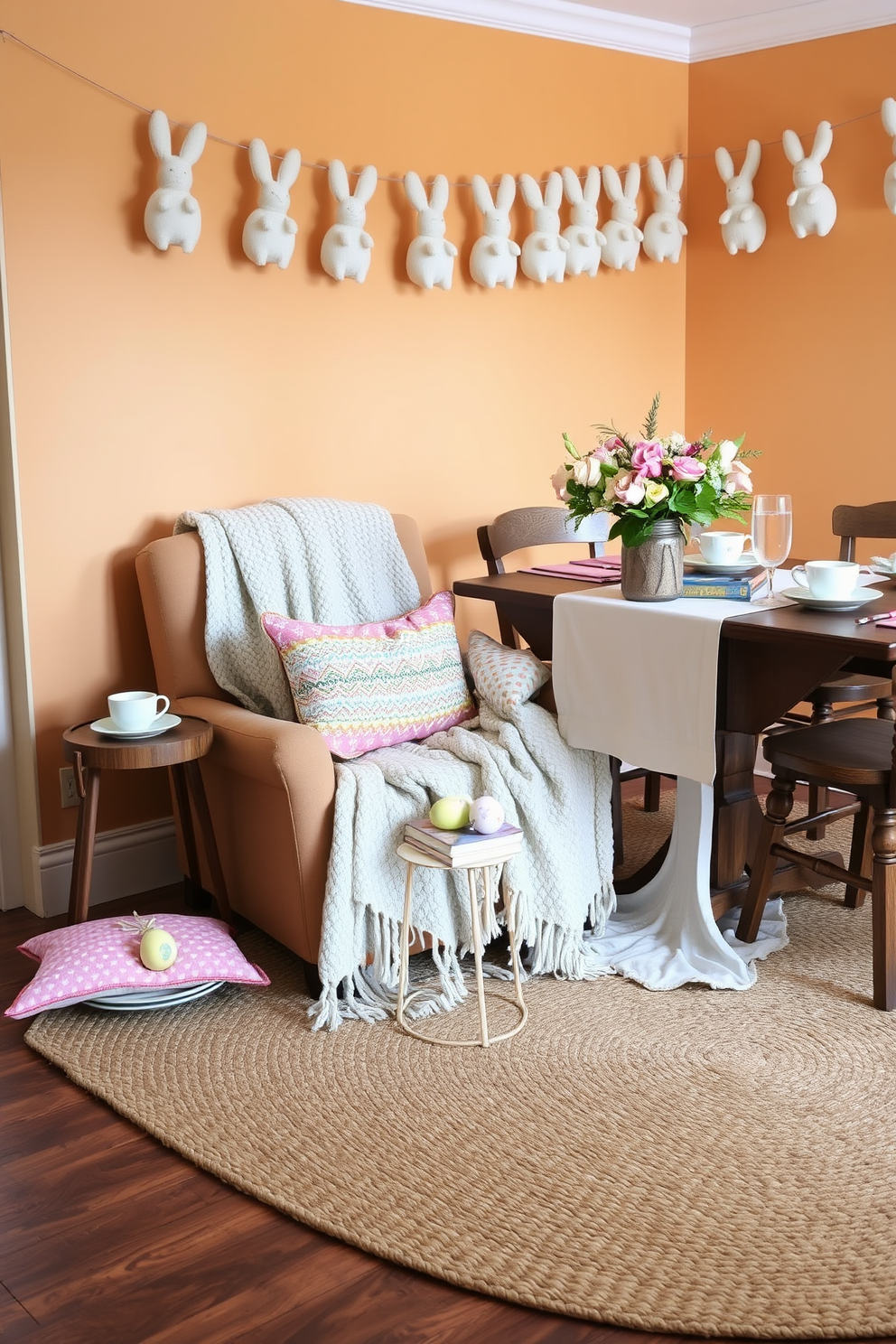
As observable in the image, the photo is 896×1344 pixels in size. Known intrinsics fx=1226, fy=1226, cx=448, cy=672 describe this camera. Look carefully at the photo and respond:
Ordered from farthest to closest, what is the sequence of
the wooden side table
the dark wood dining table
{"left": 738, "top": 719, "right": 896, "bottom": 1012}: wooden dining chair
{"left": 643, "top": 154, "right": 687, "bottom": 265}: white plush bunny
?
{"left": 643, "top": 154, "right": 687, "bottom": 265}: white plush bunny → the wooden side table → {"left": 738, "top": 719, "right": 896, "bottom": 1012}: wooden dining chair → the dark wood dining table

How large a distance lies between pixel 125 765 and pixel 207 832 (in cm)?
30

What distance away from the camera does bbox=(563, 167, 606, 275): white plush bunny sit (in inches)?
147

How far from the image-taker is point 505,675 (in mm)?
2840

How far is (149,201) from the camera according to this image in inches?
115

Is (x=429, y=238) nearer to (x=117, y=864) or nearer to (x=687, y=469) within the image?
(x=687, y=469)

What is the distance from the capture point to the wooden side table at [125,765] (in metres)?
2.52

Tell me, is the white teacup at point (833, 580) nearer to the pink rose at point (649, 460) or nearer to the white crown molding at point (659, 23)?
the pink rose at point (649, 460)

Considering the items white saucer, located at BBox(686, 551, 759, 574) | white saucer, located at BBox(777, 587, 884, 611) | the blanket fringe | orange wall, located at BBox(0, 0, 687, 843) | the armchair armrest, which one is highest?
orange wall, located at BBox(0, 0, 687, 843)

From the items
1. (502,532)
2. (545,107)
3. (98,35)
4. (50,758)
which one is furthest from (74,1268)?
(545,107)

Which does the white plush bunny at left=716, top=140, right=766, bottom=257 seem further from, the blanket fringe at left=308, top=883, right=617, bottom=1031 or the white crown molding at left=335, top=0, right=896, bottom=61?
the blanket fringe at left=308, top=883, right=617, bottom=1031

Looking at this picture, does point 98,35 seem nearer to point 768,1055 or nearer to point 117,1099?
point 117,1099

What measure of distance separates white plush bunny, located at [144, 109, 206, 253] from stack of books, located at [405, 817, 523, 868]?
1.57 meters

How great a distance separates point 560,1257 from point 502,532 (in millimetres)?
2047

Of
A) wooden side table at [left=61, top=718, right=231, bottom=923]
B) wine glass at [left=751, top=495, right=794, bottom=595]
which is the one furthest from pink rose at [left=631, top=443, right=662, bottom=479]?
wooden side table at [left=61, top=718, right=231, bottom=923]
